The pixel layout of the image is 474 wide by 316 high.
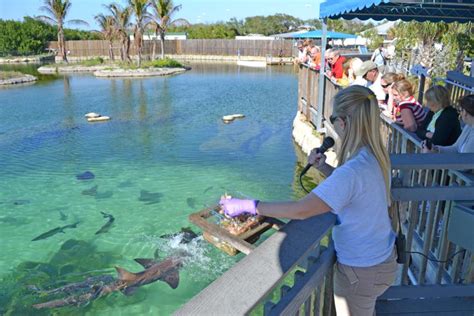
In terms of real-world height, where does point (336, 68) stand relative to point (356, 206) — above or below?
above

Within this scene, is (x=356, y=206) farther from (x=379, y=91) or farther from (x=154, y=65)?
Result: (x=154, y=65)

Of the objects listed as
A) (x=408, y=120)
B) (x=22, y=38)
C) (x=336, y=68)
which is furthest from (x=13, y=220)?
(x=22, y=38)

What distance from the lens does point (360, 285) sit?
1.96 m

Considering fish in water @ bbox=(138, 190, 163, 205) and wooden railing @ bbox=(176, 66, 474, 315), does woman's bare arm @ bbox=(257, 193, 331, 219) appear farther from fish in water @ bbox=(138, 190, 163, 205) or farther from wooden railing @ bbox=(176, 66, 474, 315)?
fish in water @ bbox=(138, 190, 163, 205)

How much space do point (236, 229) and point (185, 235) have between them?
266 centimetres

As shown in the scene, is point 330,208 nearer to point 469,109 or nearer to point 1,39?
point 469,109

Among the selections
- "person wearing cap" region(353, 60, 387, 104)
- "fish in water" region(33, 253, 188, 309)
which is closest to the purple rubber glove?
"fish in water" region(33, 253, 188, 309)

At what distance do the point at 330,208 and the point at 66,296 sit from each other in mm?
5391

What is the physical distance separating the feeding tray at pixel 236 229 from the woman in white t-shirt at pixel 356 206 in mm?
2541

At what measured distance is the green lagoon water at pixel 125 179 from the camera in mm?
6582

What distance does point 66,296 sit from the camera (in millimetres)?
5945

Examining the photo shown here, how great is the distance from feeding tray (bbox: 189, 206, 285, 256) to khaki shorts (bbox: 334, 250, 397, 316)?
8.24 ft

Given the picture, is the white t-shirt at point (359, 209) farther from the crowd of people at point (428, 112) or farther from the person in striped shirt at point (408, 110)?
the person in striped shirt at point (408, 110)

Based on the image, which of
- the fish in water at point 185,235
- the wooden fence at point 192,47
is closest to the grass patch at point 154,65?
the wooden fence at point 192,47
